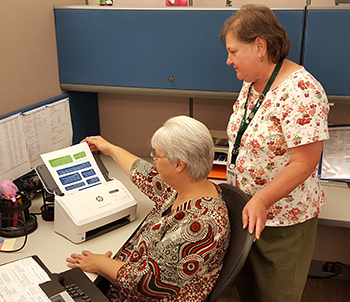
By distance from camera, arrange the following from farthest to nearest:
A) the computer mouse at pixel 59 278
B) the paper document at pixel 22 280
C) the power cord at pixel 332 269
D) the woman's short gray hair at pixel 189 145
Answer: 1. the power cord at pixel 332 269
2. the woman's short gray hair at pixel 189 145
3. the computer mouse at pixel 59 278
4. the paper document at pixel 22 280

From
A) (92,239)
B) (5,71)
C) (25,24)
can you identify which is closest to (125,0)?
(25,24)

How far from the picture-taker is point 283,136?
1.51m

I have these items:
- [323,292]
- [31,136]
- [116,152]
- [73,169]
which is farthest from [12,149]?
[323,292]

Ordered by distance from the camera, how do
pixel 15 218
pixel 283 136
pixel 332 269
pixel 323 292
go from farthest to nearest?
pixel 332 269, pixel 323 292, pixel 15 218, pixel 283 136

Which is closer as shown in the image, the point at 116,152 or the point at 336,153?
the point at 116,152

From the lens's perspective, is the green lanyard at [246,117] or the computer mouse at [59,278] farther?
the green lanyard at [246,117]

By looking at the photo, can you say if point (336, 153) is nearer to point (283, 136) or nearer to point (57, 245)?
point (283, 136)

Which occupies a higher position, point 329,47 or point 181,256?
point 329,47

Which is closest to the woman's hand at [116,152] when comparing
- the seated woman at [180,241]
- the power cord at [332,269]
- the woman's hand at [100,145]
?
the woman's hand at [100,145]

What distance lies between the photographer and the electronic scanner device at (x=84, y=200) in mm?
1595

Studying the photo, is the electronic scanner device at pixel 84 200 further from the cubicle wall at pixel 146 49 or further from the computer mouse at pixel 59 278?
the cubicle wall at pixel 146 49

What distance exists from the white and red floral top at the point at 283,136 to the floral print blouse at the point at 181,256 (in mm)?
258

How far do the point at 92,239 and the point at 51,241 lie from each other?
0.16 meters

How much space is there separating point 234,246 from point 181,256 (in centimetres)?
19
